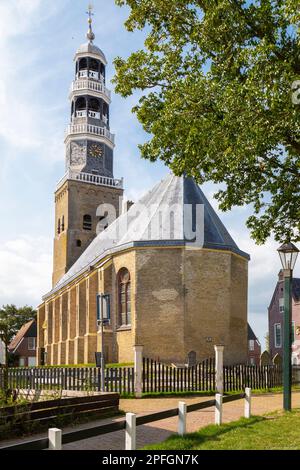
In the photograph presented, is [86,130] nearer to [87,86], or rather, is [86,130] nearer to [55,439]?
[87,86]

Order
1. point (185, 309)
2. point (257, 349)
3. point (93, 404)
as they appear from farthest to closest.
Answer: point (257, 349), point (185, 309), point (93, 404)

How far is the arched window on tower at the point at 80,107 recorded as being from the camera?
50434mm

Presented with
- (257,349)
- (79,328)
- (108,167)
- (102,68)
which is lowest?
(257,349)

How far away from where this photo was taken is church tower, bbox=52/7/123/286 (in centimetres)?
4981

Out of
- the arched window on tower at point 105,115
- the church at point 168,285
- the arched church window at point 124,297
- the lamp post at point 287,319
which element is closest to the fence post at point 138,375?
the lamp post at point 287,319

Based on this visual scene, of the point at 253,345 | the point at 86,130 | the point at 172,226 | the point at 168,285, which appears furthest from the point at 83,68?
the point at 253,345

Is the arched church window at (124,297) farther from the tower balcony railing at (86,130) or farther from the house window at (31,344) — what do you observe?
the house window at (31,344)

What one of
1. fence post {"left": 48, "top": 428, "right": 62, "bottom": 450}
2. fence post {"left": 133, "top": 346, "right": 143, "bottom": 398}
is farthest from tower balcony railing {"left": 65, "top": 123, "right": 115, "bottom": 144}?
fence post {"left": 48, "top": 428, "right": 62, "bottom": 450}

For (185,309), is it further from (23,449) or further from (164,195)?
(23,449)

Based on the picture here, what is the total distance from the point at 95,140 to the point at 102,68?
26.0ft

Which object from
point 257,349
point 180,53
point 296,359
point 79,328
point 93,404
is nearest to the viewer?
point 93,404

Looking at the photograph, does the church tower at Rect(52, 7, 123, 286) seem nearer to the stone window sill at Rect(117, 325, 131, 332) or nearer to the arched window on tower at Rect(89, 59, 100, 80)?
the arched window on tower at Rect(89, 59, 100, 80)

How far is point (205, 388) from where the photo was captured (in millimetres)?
18828

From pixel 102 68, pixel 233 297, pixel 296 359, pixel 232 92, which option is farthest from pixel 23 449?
pixel 102 68
